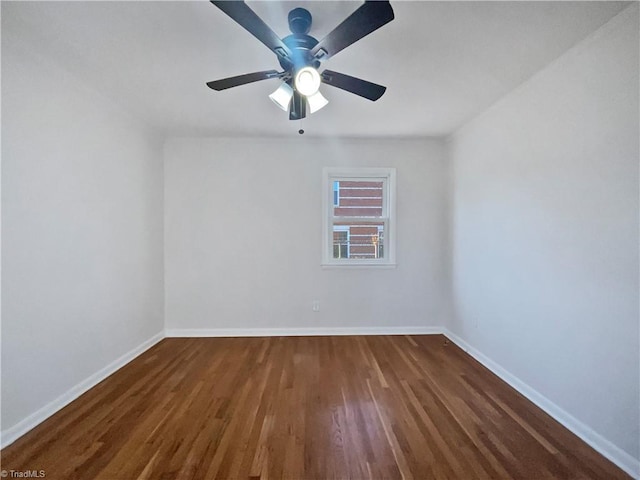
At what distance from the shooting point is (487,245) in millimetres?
3037

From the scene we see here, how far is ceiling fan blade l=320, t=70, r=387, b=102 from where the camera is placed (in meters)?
1.80

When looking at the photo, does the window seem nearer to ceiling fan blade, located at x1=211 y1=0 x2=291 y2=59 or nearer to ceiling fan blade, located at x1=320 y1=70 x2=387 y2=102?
ceiling fan blade, located at x1=320 y1=70 x2=387 y2=102

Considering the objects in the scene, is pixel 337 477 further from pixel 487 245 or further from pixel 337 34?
pixel 487 245

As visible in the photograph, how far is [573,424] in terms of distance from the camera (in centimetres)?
202

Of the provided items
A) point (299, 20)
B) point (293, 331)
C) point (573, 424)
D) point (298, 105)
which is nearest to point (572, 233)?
point (573, 424)

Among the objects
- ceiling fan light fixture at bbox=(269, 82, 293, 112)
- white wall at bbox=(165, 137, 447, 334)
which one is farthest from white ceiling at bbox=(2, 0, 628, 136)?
white wall at bbox=(165, 137, 447, 334)

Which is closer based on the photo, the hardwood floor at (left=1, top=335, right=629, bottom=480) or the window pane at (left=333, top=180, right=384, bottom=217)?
the hardwood floor at (left=1, top=335, right=629, bottom=480)

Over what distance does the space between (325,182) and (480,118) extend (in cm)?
183

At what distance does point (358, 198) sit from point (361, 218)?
0.27m

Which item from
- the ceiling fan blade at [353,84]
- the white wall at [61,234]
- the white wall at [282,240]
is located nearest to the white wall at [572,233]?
the white wall at [282,240]

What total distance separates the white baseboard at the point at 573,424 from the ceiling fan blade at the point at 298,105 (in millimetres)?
2751

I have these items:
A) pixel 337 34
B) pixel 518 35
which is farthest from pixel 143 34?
pixel 518 35

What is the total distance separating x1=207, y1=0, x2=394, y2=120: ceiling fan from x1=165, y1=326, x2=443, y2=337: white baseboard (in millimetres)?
2710

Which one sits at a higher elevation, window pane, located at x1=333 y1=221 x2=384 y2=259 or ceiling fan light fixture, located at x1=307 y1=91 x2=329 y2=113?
ceiling fan light fixture, located at x1=307 y1=91 x2=329 y2=113
